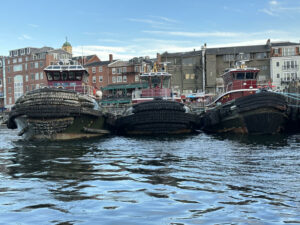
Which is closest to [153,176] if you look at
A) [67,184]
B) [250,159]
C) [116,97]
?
[67,184]

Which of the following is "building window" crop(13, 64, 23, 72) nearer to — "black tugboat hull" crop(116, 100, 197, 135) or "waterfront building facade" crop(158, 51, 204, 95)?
"waterfront building facade" crop(158, 51, 204, 95)

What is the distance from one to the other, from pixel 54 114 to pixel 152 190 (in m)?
12.6

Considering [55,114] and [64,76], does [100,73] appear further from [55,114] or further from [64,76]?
[55,114]

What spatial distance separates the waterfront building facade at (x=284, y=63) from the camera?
70562 millimetres

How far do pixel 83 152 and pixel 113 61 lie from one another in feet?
249

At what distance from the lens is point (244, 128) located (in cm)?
2359

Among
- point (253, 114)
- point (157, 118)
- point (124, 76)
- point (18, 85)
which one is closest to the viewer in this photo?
point (253, 114)

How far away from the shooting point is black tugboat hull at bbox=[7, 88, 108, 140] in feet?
63.9

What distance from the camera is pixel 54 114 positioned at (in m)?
19.5

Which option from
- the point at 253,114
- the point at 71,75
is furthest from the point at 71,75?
the point at 253,114

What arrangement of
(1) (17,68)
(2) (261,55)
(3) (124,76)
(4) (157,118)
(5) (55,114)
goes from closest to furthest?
(5) (55,114) → (4) (157,118) → (2) (261,55) → (3) (124,76) → (1) (17,68)

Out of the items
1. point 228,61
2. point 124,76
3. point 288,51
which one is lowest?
point 124,76

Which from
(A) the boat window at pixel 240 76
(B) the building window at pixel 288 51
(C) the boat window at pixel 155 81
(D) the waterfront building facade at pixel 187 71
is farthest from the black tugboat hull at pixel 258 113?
(B) the building window at pixel 288 51

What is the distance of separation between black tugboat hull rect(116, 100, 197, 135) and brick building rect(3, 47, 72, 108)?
7427cm
